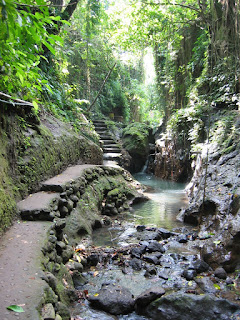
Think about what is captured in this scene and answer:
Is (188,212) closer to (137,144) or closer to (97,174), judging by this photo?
(97,174)

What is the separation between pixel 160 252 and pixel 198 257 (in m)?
0.61

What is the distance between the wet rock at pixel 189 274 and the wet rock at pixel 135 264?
64cm

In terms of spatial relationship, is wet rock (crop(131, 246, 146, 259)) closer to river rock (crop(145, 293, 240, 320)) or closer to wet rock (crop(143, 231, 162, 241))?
wet rock (crop(143, 231, 162, 241))

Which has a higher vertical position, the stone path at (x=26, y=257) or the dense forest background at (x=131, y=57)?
the dense forest background at (x=131, y=57)

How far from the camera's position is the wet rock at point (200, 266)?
3.54 m

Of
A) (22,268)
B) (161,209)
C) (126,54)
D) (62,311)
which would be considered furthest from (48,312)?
(126,54)

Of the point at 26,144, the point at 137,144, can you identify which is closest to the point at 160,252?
the point at 26,144

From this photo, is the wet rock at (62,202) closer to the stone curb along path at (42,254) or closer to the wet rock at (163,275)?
the stone curb along path at (42,254)

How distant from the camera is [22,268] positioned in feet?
7.39

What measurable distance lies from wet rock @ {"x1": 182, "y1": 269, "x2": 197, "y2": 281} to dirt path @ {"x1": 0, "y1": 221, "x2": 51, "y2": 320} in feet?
6.44

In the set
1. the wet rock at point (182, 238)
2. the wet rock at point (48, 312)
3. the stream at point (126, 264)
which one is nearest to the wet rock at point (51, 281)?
the wet rock at point (48, 312)

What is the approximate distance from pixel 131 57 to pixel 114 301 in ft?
60.2

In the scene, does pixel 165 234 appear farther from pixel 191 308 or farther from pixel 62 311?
pixel 62 311

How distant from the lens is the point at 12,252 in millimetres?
2477
